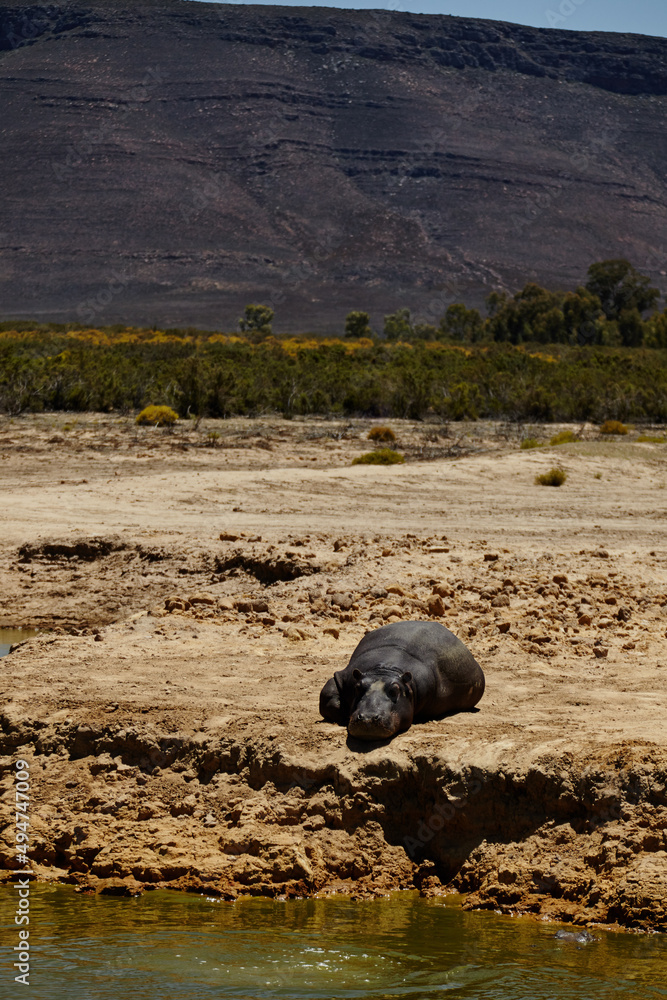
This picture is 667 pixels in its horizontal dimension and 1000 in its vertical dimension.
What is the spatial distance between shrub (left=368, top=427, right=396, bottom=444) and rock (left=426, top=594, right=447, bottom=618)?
1849 cm

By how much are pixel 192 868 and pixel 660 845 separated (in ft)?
8.78

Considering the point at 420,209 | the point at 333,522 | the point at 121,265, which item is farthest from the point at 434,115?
the point at 333,522

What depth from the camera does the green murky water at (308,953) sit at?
585 cm

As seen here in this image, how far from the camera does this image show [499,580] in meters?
12.6

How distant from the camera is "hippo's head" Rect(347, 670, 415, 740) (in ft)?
24.8

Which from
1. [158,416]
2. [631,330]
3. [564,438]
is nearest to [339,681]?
[564,438]

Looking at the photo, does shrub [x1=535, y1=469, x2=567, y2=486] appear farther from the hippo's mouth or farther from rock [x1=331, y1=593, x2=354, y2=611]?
the hippo's mouth

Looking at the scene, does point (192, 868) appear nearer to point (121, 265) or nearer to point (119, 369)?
point (119, 369)

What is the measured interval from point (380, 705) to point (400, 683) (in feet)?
0.89

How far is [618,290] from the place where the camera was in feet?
280

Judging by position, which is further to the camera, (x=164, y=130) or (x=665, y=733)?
(x=164, y=130)

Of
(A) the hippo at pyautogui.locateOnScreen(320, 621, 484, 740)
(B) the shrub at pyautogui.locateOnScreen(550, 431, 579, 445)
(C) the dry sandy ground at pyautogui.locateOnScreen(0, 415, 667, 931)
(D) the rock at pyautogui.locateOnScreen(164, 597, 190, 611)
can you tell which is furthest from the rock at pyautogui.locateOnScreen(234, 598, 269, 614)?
(B) the shrub at pyautogui.locateOnScreen(550, 431, 579, 445)

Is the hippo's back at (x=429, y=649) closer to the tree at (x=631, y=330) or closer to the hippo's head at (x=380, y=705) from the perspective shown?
the hippo's head at (x=380, y=705)

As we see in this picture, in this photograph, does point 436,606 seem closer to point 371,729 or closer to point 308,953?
point 371,729
